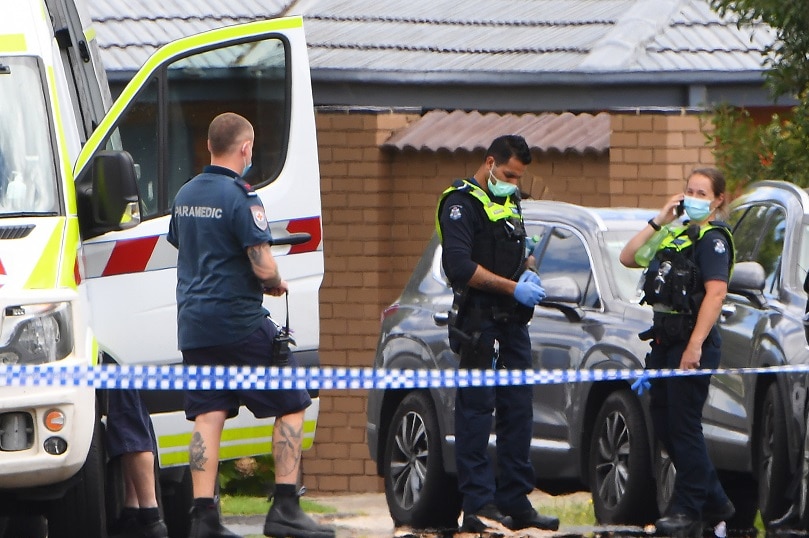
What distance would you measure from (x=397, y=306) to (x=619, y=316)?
64.1 inches

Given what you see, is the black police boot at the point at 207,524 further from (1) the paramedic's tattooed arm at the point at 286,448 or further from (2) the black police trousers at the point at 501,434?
(2) the black police trousers at the point at 501,434

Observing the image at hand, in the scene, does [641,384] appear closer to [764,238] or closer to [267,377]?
[764,238]

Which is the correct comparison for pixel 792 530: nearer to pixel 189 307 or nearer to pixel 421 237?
pixel 189 307

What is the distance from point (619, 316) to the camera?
9445 millimetres

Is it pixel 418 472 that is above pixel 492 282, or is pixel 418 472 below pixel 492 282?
below

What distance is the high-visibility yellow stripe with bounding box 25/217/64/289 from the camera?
7398 millimetres

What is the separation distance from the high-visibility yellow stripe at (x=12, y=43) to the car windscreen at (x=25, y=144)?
42 millimetres

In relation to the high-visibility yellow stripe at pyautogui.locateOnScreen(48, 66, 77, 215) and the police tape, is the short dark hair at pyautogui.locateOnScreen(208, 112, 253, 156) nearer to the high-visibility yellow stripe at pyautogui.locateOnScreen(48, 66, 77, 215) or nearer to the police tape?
the high-visibility yellow stripe at pyautogui.locateOnScreen(48, 66, 77, 215)

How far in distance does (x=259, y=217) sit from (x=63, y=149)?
0.97m

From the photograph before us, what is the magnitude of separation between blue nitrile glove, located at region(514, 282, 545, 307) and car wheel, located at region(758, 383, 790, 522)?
114cm

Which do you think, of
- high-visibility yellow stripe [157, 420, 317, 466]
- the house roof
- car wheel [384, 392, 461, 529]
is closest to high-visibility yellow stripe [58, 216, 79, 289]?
high-visibility yellow stripe [157, 420, 317, 466]

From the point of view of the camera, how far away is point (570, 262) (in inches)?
390

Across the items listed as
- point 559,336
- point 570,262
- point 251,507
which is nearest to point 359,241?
point 251,507

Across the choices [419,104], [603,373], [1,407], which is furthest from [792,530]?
[419,104]
